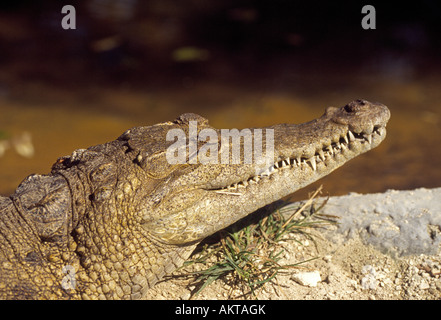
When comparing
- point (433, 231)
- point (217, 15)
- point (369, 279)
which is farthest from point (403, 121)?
point (369, 279)

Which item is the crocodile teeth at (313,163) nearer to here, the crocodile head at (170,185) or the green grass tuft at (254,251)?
the crocodile head at (170,185)

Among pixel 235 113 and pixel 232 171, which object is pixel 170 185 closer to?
pixel 232 171

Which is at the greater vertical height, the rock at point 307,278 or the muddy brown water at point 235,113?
the muddy brown water at point 235,113

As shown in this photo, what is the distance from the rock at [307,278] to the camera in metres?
2.86

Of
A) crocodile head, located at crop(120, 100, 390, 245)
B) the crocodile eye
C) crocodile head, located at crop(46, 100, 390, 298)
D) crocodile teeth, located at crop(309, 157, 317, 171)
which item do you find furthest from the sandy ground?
the crocodile eye

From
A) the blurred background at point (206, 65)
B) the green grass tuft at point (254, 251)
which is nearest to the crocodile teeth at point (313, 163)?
the green grass tuft at point (254, 251)

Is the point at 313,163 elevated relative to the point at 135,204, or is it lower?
elevated

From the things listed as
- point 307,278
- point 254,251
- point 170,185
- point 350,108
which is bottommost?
point 307,278

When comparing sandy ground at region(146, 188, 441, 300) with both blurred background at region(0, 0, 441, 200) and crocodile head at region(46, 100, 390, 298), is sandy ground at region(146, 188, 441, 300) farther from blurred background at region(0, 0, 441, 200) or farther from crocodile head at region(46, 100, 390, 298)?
blurred background at region(0, 0, 441, 200)

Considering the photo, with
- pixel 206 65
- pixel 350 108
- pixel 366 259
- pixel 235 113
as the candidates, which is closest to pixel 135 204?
pixel 350 108

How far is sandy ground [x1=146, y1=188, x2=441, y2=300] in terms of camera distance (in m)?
2.77

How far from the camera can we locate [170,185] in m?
2.58

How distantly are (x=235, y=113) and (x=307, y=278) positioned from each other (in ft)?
17.0

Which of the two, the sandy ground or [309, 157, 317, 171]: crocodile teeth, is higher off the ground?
[309, 157, 317, 171]: crocodile teeth
